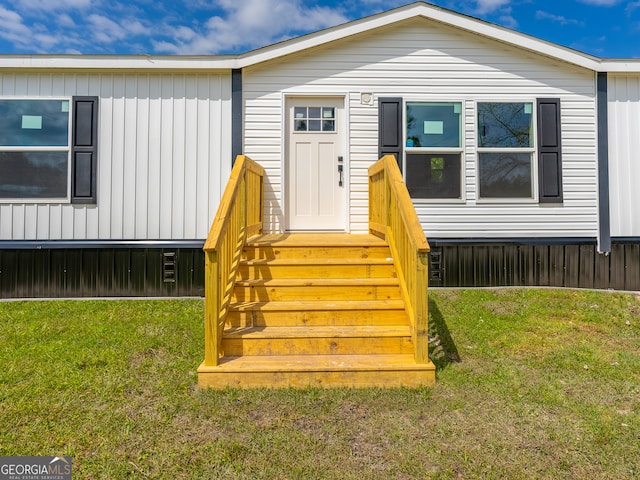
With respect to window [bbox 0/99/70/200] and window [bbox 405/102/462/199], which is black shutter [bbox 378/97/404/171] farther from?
window [bbox 0/99/70/200]

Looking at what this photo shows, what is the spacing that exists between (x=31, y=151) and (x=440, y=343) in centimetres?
570

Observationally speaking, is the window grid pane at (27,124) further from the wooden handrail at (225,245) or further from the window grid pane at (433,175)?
the window grid pane at (433,175)

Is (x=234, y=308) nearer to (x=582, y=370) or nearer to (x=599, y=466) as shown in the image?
(x=599, y=466)

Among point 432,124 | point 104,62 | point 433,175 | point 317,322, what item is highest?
point 104,62

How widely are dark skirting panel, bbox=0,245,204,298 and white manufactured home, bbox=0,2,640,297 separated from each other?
2 centimetres

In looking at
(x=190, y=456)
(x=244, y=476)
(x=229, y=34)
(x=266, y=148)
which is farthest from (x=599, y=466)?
(x=229, y=34)

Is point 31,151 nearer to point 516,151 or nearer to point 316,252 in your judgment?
point 316,252

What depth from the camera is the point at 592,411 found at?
2332mm

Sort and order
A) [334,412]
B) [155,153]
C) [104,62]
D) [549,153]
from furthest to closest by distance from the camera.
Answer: [549,153] < [155,153] < [104,62] < [334,412]

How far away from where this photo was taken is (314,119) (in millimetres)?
5340

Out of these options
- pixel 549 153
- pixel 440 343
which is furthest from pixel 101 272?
pixel 549 153

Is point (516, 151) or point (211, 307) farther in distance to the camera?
point (516, 151)

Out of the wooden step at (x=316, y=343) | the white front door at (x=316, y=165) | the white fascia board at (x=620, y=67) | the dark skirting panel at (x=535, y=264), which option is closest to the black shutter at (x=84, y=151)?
the white front door at (x=316, y=165)

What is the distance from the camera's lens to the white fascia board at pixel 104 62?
4859 millimetres
